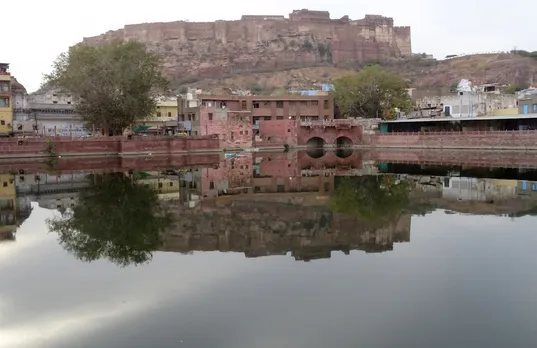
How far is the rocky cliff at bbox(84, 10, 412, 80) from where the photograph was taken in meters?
116

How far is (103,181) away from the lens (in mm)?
25172

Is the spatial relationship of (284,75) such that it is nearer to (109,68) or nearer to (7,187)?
(109,68)

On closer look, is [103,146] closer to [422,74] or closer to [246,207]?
[246,207]

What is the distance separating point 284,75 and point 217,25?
22.2 metres

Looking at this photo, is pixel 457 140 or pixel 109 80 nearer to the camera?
pixel 109 80

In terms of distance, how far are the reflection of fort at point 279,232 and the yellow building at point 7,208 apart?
172 inches

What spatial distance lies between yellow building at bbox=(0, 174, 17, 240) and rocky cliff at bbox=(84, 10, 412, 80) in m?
91.6

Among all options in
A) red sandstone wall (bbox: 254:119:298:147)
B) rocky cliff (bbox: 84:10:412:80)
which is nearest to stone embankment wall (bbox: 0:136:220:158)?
red sandstone wall (bbox: 254:119:298:147)

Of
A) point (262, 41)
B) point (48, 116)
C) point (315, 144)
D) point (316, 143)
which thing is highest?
point (262, 41)

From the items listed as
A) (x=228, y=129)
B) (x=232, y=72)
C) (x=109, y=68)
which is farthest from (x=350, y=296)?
(x=232, y=72)

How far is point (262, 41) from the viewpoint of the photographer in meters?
119

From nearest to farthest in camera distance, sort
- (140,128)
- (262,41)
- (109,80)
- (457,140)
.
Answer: (109,80) < (457,140) < (140,128) < (262,41)

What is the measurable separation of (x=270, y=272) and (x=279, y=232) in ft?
12.0

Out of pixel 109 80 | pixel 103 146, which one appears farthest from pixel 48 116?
pixel 109 80
